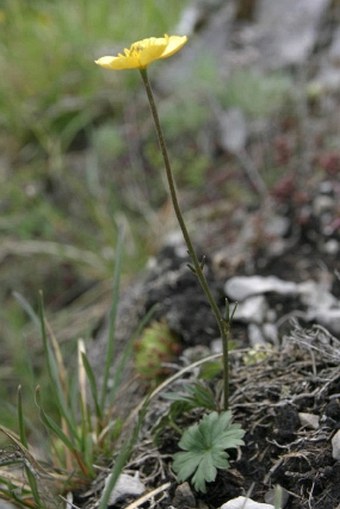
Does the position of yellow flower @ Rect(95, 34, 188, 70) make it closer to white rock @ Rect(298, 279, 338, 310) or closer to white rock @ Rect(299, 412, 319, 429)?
white rock @ Rect(299, 412, 319, 429)

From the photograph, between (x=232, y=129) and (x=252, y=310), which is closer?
(x=252, y=310)

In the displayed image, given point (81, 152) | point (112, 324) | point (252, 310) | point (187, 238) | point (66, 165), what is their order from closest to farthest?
1. point (187, 238)
2. point (112, 324)
3. point (252, 310)
4. point (66, 165)
5. point (81, 152)

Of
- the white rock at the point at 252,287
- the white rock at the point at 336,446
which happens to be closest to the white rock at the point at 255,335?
the white rock at the point at 252,287

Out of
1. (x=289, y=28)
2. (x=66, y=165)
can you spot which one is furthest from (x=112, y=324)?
(x=289, y=28)

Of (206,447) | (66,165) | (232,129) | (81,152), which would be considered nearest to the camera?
(206,447)

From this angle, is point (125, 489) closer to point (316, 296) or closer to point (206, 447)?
point (206, 447)

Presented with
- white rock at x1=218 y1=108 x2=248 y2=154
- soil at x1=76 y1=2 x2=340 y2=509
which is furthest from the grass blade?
white rock at x1=218 y1=108 x2=248 y2=154

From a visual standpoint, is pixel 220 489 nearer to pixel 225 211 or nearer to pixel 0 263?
pixel 225 211

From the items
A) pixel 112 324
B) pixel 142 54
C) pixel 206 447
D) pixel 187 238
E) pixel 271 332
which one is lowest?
pixel 271 332
